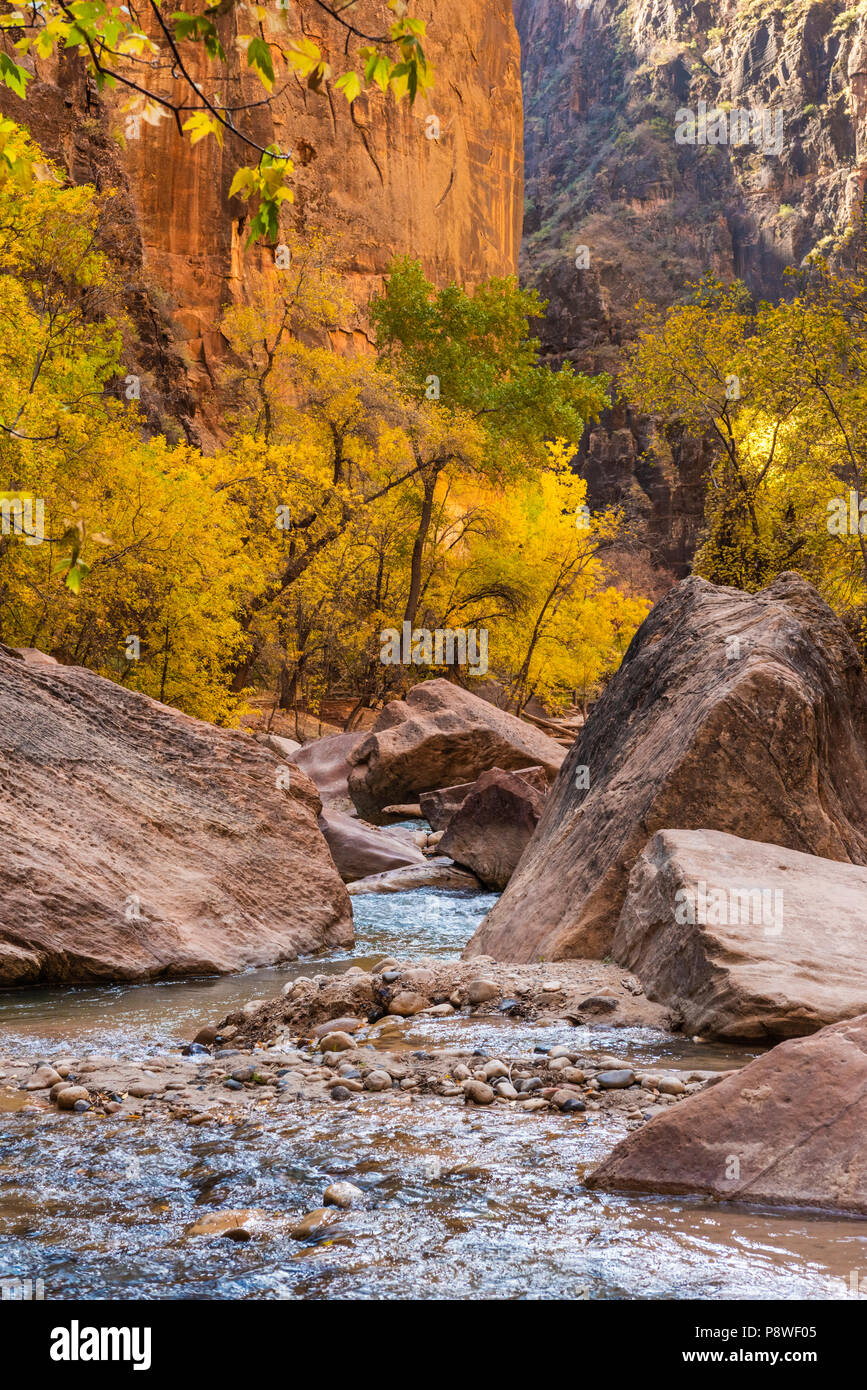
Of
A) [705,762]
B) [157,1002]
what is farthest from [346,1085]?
[705,762]

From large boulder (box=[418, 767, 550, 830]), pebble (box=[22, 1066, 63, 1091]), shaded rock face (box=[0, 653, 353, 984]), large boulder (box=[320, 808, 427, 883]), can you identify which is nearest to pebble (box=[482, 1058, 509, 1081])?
pebble (box=[22, 1066, 63, 1091])

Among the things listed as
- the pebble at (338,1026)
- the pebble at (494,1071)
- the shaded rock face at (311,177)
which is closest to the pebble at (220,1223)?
the pebble at (494,1071)

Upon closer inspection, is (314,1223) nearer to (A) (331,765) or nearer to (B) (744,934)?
(B) (744,934)

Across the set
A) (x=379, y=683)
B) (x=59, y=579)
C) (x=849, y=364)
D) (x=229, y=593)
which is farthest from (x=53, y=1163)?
(x=379, y=683)

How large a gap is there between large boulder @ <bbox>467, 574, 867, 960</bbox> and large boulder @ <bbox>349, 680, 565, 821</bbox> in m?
9.16

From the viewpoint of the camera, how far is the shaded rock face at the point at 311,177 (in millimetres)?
35406

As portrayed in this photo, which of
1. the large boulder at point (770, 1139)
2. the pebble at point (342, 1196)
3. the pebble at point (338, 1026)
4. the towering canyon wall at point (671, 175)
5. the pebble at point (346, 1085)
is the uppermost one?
the towering canyon wall at point (671, 175)

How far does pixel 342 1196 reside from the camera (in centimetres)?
374

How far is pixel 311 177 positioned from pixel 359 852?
44.0 metres

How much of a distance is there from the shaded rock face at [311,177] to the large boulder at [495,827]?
71.0ft

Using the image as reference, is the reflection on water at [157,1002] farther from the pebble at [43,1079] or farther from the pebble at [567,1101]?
the pebble at [567,1101]

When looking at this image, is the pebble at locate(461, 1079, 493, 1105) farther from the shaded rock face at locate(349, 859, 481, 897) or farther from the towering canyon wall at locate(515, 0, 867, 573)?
the towering canyon wall at locate(515, 0, 867, 573)

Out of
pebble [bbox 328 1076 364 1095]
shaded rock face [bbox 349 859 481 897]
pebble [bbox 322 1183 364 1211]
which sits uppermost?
pebble [bbox 322 1183 364 1211]

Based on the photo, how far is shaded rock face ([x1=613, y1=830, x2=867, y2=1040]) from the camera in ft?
17.7
